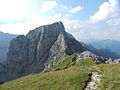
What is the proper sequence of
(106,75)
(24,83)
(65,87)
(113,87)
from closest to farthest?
(113,87) < (65,87) < (106,75) < (24,83)

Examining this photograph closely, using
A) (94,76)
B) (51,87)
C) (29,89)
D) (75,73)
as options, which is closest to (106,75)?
(94,76)

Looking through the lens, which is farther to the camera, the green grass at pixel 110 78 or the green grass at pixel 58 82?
the green grass at pixel 58 82

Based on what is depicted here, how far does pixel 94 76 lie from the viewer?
181ft

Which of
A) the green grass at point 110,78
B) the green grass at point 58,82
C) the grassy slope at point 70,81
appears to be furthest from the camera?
the green grass at point 58,82

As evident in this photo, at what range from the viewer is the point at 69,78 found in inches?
2183

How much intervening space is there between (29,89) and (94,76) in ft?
40.1

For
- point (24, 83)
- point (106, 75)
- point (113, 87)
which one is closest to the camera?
point (113, 87)

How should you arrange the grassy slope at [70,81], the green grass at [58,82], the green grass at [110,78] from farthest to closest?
the green grass at [58,82] < the grassy slope at [70,81] < the green grass at [110,78]

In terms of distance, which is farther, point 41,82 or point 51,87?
point 41,82

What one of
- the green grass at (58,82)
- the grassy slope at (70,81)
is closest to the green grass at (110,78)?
the grassy slope at (70,81)

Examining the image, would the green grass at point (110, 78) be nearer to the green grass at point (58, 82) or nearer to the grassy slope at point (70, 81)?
the grassy slope at point (70, 81)

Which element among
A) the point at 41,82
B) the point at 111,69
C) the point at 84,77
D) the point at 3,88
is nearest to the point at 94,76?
the point at 84,77

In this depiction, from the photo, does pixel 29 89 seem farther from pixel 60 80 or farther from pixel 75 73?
pixel 75 73

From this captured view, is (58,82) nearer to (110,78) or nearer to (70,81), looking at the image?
(70,81)
